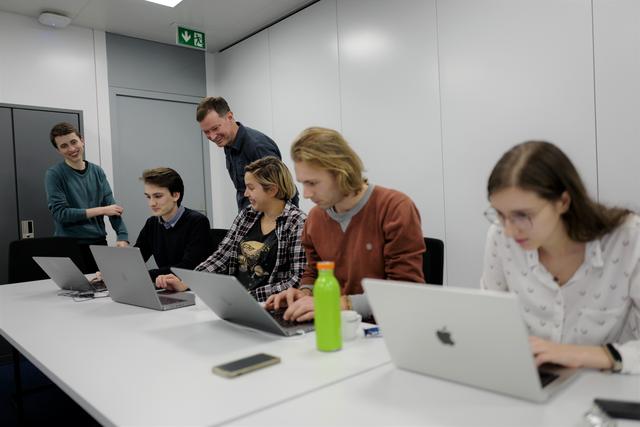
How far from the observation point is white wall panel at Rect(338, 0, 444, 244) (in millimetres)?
3143

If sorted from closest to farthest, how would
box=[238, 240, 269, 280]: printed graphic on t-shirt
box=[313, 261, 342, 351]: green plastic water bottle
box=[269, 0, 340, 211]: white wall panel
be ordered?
box=[313, 261, 342, 351]: green plastic water bottle, box=[238, 240, 269, 280]: printed graphic on t-shirt, box=[269, 0, 340, 211]: white wall panel

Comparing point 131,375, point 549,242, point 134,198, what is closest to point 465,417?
point 549,242

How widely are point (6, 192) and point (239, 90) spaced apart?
2.20 m

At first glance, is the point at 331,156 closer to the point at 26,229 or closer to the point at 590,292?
A: the point at 590,292

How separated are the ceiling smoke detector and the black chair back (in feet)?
6.47

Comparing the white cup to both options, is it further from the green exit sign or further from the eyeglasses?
the green exit sign

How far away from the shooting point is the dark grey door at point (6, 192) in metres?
3.68

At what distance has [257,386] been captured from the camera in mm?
1006

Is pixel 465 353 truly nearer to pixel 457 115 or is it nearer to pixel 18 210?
pixel 457 115

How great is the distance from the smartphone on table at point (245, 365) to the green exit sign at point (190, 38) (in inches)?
151

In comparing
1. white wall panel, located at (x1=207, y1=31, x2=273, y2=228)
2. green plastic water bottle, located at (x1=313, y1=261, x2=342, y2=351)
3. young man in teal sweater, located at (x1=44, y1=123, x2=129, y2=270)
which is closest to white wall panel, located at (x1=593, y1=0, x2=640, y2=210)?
green plastic water bottle, located at (x1=313, y1=261, x2=342, y2=351)

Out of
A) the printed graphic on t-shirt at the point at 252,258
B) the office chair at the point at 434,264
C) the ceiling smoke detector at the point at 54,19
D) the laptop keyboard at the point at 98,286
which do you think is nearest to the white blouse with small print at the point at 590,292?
the office chair at the point at 434,264

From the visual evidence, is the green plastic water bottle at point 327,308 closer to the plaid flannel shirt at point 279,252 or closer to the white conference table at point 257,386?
the white conference table at point 257,386

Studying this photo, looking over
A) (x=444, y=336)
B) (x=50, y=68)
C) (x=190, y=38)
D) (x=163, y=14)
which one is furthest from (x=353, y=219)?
(x=50, y=68)
